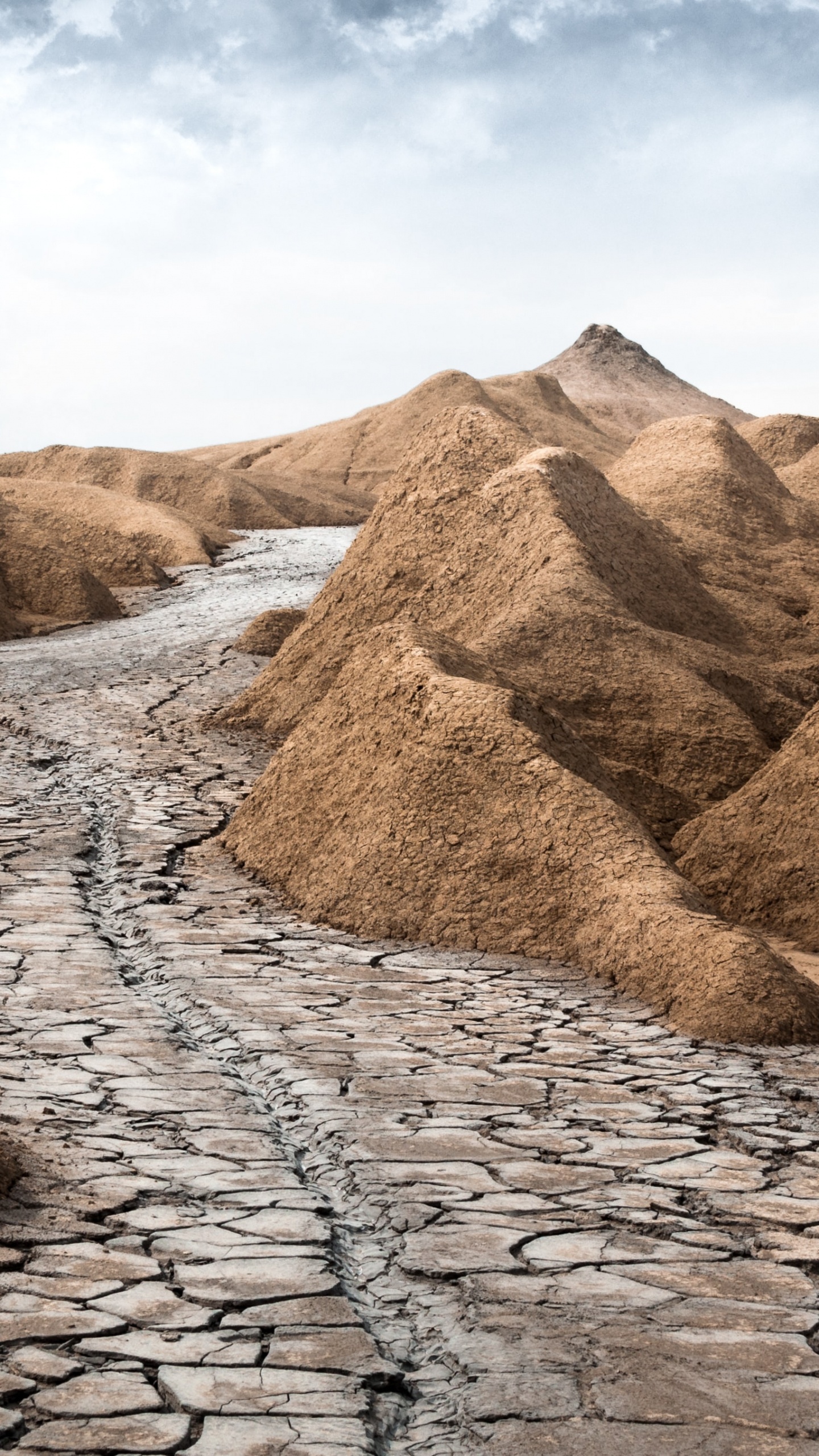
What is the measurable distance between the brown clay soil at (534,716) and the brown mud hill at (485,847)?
0.01m

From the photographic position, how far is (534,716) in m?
7.27

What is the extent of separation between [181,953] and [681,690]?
4.17m

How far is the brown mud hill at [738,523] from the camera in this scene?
1212 cm

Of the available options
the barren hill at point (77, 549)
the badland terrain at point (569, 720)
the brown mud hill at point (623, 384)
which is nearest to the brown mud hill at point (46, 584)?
the barren hill at point (77, 549)

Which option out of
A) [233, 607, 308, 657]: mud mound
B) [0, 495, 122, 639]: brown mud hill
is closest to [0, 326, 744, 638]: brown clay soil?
[0, 495, 122, 639]: brown mud hill

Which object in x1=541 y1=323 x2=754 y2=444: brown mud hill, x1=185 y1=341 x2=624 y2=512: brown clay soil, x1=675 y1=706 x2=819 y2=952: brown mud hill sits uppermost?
x1=541 y1=323 x2=754 y2=444: brown mud hill

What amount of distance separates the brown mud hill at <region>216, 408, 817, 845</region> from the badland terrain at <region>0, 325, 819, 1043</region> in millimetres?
22

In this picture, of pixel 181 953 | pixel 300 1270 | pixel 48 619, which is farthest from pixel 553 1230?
pixel 48 619

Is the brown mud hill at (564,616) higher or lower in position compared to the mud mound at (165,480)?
lower

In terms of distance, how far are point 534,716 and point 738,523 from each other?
718 centimetres

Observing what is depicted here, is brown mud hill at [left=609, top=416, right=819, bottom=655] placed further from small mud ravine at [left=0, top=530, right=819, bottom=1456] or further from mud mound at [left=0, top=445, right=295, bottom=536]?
mud mound at [left=0, top=445, right=295, bottom=536]

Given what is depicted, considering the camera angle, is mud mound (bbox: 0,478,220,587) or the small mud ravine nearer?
the small mud ravine

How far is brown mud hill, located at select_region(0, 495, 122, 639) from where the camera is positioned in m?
19.7

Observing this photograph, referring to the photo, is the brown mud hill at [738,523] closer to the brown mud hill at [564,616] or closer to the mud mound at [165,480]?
the brown mud hill at [564,616]
